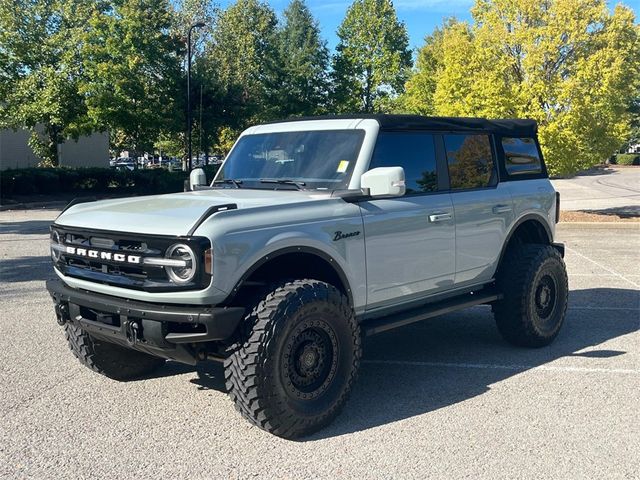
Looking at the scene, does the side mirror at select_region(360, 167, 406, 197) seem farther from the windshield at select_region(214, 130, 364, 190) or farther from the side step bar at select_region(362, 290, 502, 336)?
the side step bar at select_region(362, 290, 502, 336)

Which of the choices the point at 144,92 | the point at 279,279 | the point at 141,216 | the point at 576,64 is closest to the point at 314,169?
the point at 279,279

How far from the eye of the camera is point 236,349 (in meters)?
3.89

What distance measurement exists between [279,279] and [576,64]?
13123 mm

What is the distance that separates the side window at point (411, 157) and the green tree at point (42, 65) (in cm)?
2180

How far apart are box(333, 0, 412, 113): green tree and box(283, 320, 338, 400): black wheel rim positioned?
3467cm

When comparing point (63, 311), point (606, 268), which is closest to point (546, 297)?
point (63, 311)

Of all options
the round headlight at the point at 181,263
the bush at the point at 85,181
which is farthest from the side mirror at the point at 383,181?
the bush at the point at 85,181

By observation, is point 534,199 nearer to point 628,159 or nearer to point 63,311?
point 63,311

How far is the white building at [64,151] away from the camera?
33438 millimetres

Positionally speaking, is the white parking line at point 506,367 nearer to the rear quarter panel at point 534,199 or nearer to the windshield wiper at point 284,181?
the rear quarter panel at point 534,199

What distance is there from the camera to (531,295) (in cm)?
577

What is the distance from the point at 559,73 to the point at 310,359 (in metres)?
13.8

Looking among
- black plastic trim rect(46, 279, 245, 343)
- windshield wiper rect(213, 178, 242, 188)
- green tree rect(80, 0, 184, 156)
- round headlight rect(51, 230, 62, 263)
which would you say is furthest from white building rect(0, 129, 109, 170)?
black plastic trim rect(46, 279, 245, 343)

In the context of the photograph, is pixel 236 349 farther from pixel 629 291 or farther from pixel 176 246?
pixel 629 291
